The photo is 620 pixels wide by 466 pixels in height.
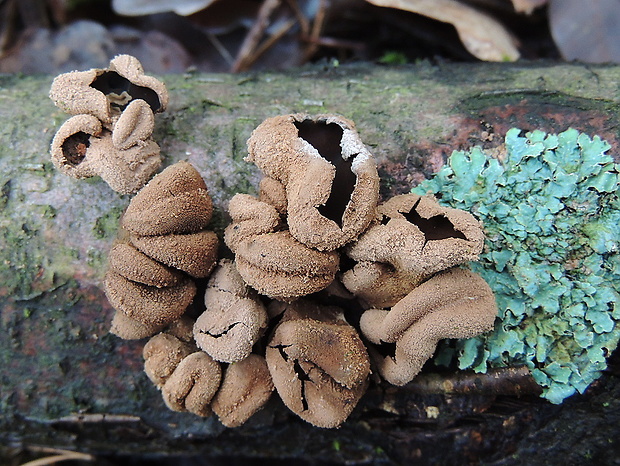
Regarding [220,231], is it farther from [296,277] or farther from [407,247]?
[407,247]

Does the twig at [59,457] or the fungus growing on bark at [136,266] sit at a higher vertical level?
the fungus growing on bark at [136,266]

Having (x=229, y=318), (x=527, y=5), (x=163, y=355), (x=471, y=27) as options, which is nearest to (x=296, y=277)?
(x=229, y=318)

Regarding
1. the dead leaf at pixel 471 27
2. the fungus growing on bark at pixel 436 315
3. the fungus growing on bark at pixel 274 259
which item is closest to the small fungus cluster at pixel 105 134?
the fungus growing on bark at pixel 274 259

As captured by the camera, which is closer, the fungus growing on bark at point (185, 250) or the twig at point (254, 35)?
the fungus growing on bark at point (185, 250)

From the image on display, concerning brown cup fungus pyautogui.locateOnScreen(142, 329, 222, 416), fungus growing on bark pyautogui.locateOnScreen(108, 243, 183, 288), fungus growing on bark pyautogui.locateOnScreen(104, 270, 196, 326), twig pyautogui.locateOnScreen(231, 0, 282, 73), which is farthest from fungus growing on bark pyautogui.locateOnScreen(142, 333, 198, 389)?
twig pyautogui.locateOnScreen(231, 0, 282, 73)

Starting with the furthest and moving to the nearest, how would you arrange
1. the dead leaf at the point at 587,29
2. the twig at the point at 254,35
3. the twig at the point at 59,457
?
1. the twig at the point at 254,35
2. the twig at the point at 59,457
3. the dead leaf at the point at 587,29

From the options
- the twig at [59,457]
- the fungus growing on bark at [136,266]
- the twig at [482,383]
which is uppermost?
the fungus growing on bark at [136,266]

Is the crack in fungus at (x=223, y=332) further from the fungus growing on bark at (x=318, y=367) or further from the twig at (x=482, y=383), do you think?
the twig at (x=482, y=383)
